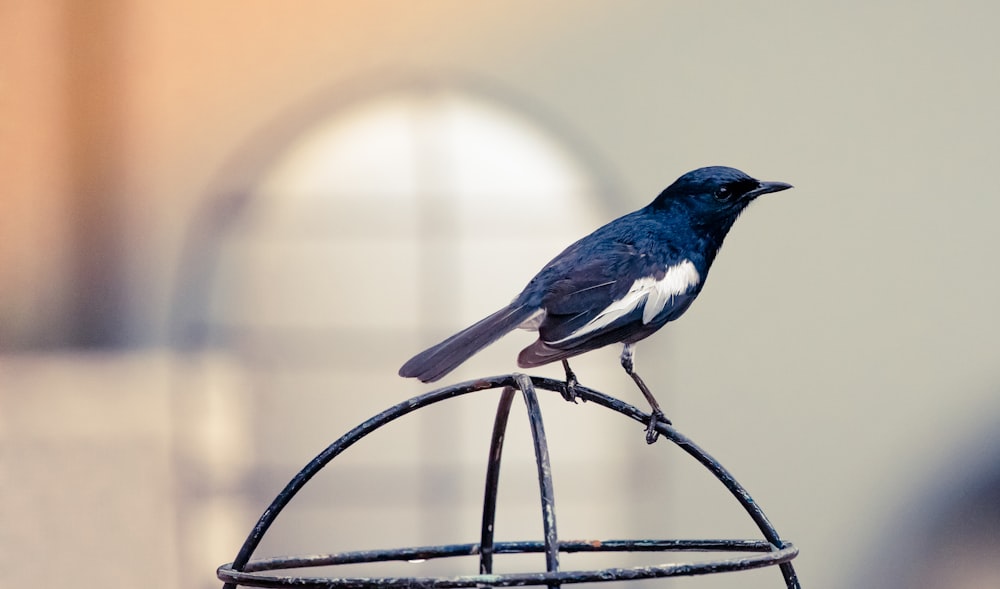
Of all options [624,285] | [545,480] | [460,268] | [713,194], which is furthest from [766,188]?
[460,268]

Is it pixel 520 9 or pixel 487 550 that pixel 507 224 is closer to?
pixel 520 9

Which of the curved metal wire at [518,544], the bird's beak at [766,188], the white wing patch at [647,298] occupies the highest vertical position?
the bird's beak at [766,188]

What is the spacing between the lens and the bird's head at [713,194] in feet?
4.33

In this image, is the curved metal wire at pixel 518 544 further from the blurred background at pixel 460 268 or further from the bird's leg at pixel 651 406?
the blurred background at pixel 460 268

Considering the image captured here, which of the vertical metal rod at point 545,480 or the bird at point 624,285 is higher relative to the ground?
the bird at point 624,285

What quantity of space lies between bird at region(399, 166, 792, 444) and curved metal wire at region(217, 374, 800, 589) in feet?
0.18

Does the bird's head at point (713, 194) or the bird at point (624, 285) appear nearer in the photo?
the bird at point (624, 285)

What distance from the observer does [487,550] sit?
1.16m

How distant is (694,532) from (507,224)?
90cm

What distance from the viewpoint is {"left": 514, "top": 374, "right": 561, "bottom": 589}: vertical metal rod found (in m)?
0.84

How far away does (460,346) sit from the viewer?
1.07 m

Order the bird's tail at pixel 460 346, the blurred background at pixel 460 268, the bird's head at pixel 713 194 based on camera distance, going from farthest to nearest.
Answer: the blurred background at pixel 460 268 → the bird's head at pixel 713 194 → the bird's tail at pixel 460 346

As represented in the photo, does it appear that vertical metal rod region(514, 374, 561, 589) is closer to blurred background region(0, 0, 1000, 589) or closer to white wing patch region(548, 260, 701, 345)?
white wing patch region(548, 260, 701, 345)

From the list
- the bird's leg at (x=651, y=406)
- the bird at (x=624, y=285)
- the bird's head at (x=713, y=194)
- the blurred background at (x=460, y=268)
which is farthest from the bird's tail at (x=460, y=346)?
the blurred background at (x=460, y=268)
